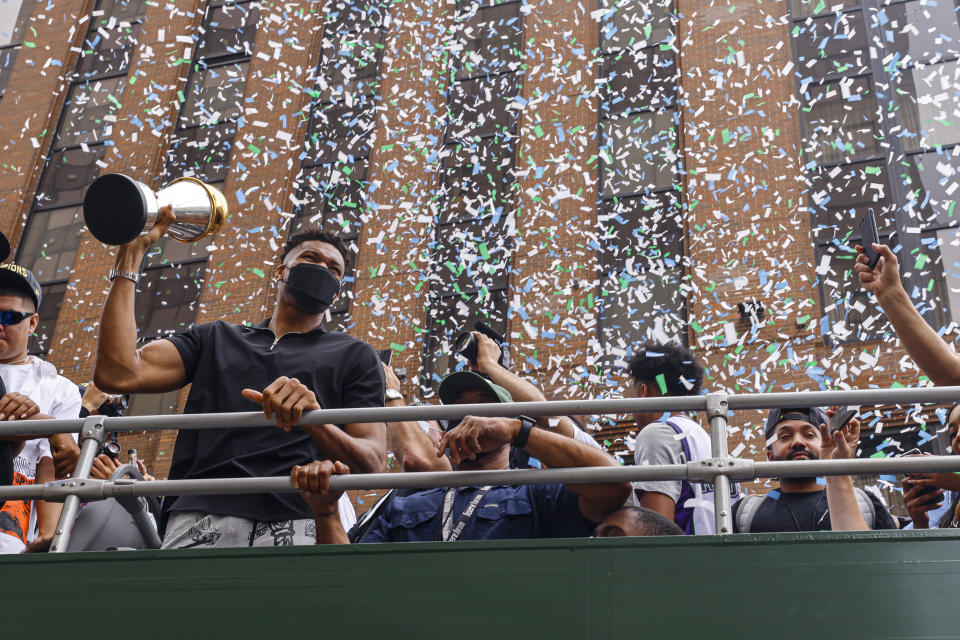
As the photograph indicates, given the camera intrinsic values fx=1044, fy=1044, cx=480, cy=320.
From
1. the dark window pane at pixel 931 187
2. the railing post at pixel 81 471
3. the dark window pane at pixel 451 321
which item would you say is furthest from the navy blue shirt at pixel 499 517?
the dark window pane at pixel 931 187

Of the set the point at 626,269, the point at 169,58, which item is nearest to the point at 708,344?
the point at 626,269

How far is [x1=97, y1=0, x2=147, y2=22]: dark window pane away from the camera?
16641 mm

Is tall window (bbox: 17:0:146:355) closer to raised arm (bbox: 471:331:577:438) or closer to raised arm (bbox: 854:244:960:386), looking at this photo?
raised arm (bbox: 471:331:577:438)

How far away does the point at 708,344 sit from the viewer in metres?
11.2

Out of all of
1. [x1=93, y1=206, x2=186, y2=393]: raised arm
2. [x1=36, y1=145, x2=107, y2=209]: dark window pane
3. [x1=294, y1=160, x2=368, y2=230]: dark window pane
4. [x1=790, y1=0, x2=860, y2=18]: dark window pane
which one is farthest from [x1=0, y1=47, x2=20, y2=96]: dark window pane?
[x1=93, y1=206, x2=186, y2=393]: raised arm

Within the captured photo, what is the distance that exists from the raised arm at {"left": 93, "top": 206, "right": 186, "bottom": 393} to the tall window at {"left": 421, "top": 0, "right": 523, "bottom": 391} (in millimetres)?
7951

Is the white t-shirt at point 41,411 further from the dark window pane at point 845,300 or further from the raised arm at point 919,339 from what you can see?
the dark window pane at point 845,300

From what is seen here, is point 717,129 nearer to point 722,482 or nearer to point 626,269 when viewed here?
point 626,269

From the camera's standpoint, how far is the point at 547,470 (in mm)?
3490

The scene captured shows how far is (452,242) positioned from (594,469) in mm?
9654

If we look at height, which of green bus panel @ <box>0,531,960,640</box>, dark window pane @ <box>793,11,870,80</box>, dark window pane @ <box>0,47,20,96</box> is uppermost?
dark window pane @ <box>0,47,20,96</box>

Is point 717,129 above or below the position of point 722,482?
above

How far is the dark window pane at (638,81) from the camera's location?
42.8 ft

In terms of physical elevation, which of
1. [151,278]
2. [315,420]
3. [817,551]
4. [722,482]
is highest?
[151,278]
